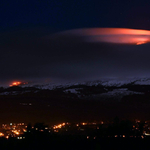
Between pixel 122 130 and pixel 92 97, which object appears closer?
pixel 122 130

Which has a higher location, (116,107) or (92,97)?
(92,97)

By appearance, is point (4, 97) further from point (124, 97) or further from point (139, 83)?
point (139, 83)

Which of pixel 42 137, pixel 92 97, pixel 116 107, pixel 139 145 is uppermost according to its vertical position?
pixel 92 97

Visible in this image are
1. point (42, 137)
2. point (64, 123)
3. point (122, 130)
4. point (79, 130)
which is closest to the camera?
point (42, 137)

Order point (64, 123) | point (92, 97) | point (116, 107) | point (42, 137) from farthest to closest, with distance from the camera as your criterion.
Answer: point (92, 97)
point (116, 107)
point (64, 123)
point (42, 137)

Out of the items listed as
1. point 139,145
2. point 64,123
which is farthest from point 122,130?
point 64,123

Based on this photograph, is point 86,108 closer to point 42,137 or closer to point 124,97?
point 124,97

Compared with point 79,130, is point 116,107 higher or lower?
higher

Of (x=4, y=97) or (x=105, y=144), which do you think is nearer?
(x=105, y=144)

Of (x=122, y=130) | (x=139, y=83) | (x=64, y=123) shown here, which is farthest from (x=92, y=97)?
(x=122, y=130)
